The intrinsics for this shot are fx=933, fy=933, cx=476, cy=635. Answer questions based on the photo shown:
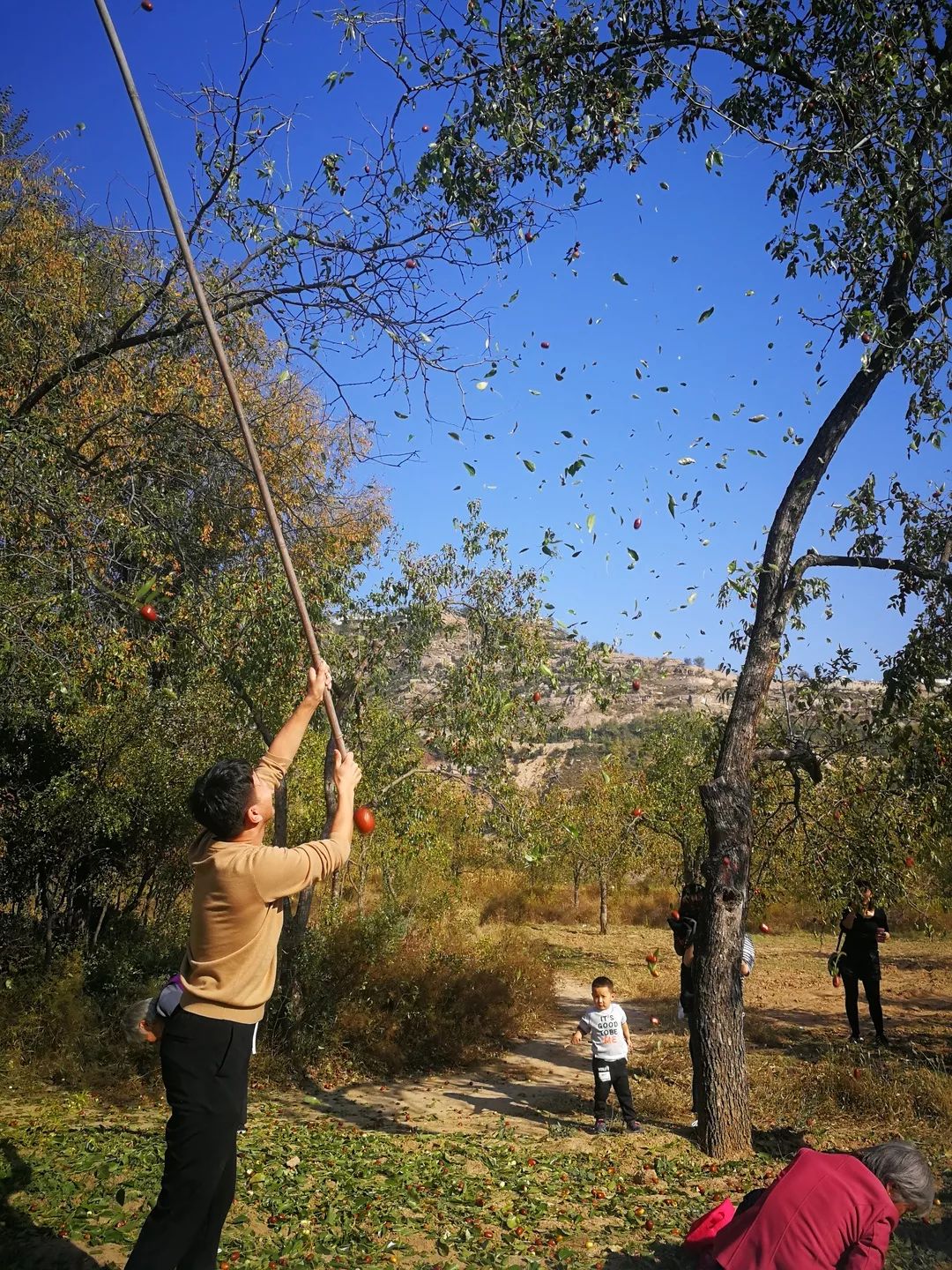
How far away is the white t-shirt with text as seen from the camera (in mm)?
7984

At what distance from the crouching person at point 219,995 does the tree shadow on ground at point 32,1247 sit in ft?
4.55

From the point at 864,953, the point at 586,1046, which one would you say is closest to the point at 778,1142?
the point at 864,953

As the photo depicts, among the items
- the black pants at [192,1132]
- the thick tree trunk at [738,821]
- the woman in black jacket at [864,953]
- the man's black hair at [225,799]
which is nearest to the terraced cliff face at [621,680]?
the thick tree trunk at [738,821]

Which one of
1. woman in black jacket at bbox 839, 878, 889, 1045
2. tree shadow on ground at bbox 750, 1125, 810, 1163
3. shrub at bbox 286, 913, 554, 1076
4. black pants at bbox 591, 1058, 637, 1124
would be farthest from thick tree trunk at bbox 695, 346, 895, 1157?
shrub at bbox 286, 913, 554, 1076

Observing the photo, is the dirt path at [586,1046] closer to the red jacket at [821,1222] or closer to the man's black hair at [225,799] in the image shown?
the red jacket at [821,1222]

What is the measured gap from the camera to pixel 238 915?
124 inches

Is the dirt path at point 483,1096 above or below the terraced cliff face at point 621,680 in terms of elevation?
below

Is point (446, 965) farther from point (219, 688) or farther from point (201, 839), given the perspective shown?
point (201, 839)

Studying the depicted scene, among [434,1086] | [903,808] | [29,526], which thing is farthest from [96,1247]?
[903,808]

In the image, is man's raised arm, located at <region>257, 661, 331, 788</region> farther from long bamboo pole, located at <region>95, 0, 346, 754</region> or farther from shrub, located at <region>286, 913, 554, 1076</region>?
shrub, located at <region>286, 913, 554, 1076</region>

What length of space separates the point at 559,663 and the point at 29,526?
5383 mm

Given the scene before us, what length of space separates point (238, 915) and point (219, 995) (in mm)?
268

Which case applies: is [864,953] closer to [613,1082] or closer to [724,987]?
[613,1082]

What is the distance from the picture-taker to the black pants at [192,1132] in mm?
3039
